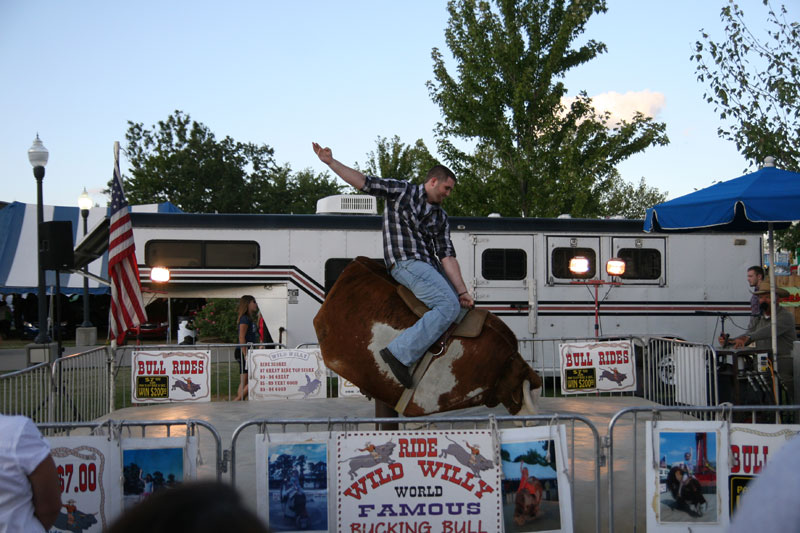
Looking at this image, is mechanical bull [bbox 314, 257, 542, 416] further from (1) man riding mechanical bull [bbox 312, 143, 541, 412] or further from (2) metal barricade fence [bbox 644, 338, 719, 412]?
(2) metal barricade fence [bbox 644, 338, 719, 412]

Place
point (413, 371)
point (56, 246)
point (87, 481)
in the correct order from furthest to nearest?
1. point (56, 246)
2. point (413, 371)
3. point (87, 481)

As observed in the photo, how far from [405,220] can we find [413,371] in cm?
128

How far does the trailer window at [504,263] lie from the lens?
45.6ft

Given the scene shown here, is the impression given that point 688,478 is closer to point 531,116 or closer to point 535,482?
point 535,482

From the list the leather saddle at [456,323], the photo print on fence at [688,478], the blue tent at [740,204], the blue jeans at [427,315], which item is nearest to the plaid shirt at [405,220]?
the blue jeans at [427,315]

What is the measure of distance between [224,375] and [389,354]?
11.8 meters

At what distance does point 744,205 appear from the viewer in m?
8.02

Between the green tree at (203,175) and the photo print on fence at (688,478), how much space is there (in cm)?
3465

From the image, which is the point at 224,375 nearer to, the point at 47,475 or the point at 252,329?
the point at 252,329

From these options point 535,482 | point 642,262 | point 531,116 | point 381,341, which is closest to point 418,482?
point 535,482

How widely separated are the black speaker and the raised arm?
23.8 ft

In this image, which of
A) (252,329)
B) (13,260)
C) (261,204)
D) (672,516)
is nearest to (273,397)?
(252,329)

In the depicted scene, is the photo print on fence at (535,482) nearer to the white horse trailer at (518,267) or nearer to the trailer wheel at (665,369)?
the trailer wheel at (665,369)

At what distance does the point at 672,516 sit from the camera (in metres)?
4.25
